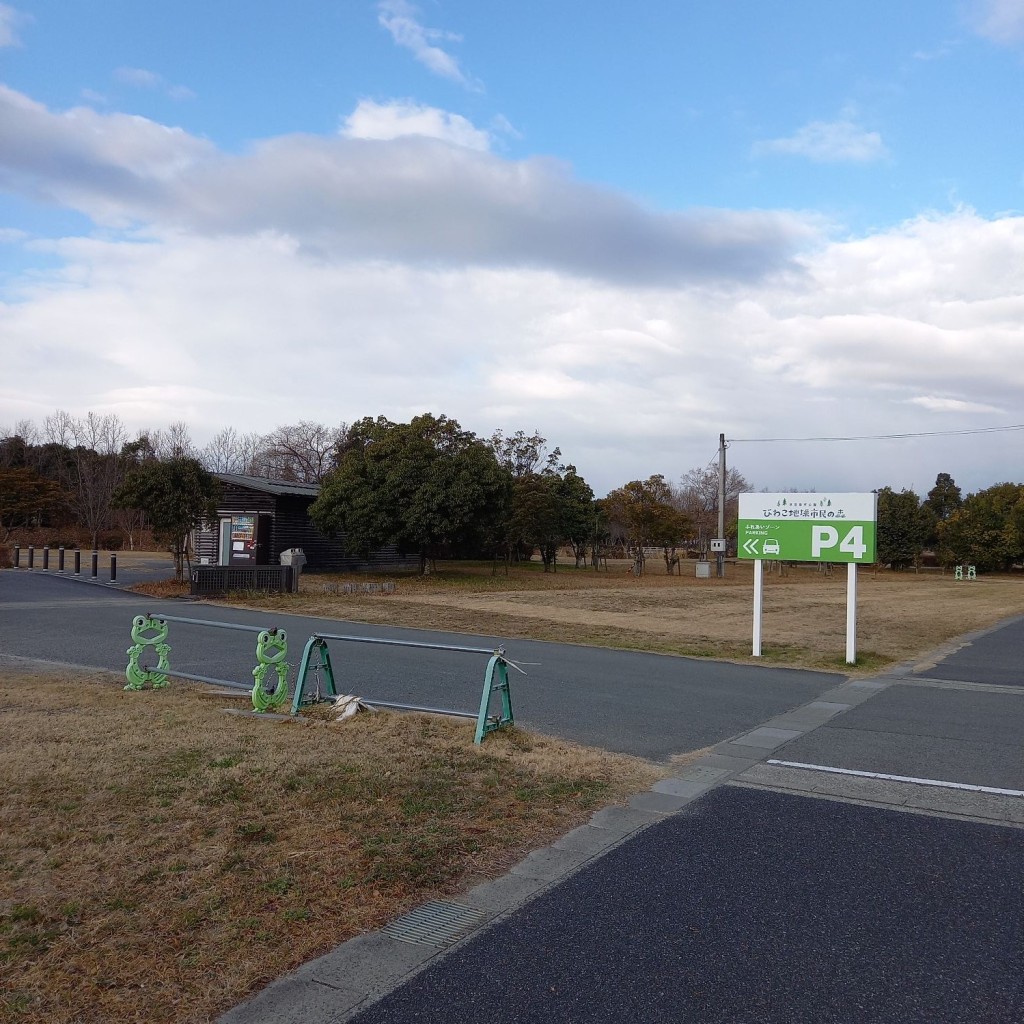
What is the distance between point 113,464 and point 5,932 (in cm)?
6138

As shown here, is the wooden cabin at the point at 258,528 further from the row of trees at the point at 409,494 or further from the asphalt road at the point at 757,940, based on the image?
the asphalt road at the point at 757,940

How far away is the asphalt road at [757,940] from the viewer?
3.16m

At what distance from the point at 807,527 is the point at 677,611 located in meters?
9.74

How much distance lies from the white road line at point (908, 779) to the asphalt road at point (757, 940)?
1.08 metres

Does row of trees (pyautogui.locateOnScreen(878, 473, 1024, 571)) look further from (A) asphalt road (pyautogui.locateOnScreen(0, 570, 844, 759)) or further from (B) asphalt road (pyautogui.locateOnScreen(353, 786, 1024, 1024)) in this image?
(B) asphalt road (pyautogui.locateOnScreen(353, 786, 1024, 1024))

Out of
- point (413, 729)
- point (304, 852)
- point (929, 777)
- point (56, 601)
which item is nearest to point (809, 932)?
point (304, 852)

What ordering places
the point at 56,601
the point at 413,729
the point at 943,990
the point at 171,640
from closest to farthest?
the point at 943,990
the point at 413,729
the point at 171,640
the point at 56,601

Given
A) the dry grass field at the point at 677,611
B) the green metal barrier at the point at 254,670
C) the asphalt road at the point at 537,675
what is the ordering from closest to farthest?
the green metal barrier at the point at 254,670
the asphalt road at the point at 537,675
the dry grass field at the point at 677,611

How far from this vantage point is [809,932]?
378 centimetres

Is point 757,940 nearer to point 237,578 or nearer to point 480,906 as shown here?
point 480,906

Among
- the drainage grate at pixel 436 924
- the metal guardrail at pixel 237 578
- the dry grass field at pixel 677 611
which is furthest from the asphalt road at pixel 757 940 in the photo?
the metal guardrail at pixel 237 578

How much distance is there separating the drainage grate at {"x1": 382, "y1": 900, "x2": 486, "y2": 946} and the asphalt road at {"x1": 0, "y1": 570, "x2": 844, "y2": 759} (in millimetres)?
3419

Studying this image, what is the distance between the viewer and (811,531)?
45.8 feet

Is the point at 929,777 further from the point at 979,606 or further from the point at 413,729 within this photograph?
the point at 979,606
